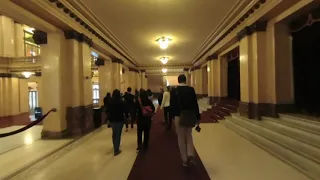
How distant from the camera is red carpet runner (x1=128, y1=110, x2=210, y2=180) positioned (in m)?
3.58

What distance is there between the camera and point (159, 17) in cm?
746

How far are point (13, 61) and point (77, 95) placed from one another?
30.8 feet

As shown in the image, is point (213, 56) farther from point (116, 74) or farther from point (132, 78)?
point (132, 78)

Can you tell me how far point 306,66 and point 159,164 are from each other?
4.91 meters

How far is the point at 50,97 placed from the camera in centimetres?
645

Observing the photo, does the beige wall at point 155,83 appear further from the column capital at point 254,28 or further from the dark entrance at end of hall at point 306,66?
the dark entrance at end of hall at point 306,66

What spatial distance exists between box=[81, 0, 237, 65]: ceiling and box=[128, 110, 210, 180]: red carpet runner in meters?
3.86

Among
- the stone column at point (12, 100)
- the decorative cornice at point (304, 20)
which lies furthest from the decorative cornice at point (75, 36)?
the stone column at point (12, 100)

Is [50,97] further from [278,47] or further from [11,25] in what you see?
[11,25]

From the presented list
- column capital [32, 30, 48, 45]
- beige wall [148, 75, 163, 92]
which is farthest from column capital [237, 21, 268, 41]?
beige wall [148, 75, 163, 92]

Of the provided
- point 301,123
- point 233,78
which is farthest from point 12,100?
point 301,123

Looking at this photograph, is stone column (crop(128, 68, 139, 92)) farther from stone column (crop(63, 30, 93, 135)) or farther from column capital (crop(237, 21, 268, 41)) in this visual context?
column capital (crop(237, 21, 268, 41))

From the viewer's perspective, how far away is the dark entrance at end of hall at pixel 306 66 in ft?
19.6

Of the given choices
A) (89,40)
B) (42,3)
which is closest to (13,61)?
(89,40)
